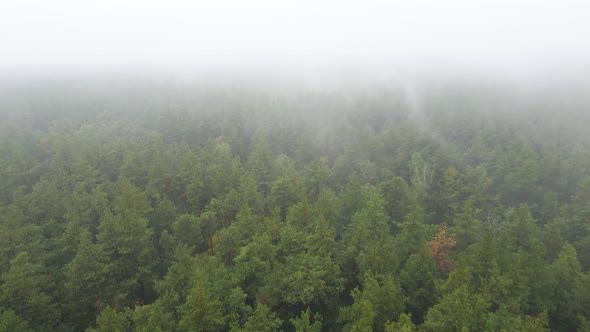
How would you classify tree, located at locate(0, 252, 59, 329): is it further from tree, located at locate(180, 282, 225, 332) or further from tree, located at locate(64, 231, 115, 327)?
tree, located at locate(180, 282, 225, 332)

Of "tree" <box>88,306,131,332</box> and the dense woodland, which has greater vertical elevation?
"tree" <box>88,306,131,332</box>

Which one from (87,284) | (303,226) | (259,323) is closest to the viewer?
(259,323)

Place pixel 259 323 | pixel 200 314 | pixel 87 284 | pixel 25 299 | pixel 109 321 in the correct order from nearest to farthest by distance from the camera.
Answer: pixel 109 321 < pixel 259 323 < pixel 200 314 < pixel 25 299 < pixel 87 284

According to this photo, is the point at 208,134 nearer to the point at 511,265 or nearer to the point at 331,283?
the point at 331,283


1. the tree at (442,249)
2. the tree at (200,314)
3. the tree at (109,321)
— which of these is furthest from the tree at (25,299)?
the tree at (442,249)

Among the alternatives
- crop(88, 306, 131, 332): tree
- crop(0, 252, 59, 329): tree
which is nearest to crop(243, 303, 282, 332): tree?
crop(88, 306, 131, 332): tree

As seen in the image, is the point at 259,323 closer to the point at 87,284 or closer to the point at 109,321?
the point at 109,321

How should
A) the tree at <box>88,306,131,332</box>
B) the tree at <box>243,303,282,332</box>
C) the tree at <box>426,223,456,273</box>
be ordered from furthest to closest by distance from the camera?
the tree at <box>426,223,456,273</box>
the tree at <box>243,303,282,332</box>
the tree at <box>88,306,131,332</box>

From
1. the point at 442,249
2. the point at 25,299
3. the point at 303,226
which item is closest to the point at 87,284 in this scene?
the point at 25,299

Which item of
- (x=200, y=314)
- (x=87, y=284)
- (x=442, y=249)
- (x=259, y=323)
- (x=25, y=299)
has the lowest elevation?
(x=442, y=249)
